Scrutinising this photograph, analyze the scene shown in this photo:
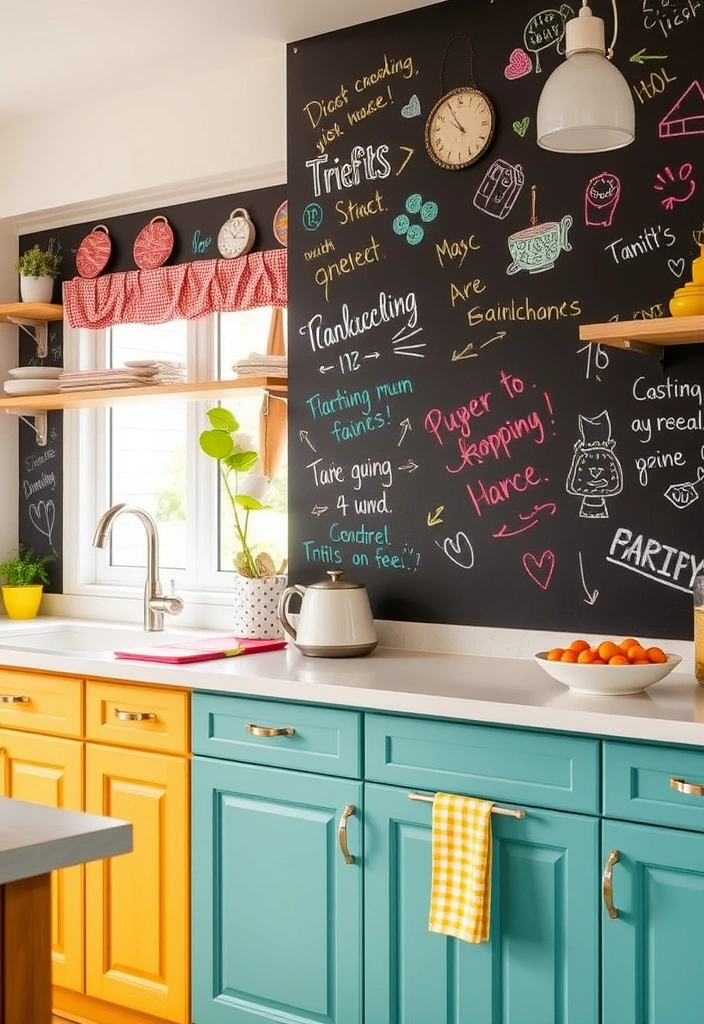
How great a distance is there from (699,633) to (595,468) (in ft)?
1.75

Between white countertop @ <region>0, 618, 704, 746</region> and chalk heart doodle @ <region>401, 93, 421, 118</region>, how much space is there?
4.77 feet

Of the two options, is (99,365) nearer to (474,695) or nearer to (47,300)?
(47,300)

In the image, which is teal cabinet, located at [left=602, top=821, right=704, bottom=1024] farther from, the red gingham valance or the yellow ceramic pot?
the yellow ceramic pot

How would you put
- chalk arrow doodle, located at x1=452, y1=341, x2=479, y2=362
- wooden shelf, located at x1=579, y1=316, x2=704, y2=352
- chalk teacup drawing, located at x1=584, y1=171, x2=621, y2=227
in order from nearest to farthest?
wooden shelf, located at x1=579, y1=316, x2=704, y2=352
chalk teacup drawing, located at x1=584, y1=171, x2=621, y2=227
chalk arrow doodle, located at x1=452, y1=341, x2=479, y2=362

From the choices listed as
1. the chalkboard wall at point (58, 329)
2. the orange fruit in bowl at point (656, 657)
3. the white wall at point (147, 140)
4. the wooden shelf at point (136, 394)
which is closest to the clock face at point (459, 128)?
the white wall at point (147, 140)

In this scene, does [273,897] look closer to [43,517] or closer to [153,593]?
[153,593]

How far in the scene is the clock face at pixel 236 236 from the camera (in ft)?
12.4

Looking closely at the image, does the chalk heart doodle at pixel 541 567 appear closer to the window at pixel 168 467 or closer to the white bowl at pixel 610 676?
the white bowl at pixel 610 676

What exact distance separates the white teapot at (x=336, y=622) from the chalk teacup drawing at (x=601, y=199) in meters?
1.10

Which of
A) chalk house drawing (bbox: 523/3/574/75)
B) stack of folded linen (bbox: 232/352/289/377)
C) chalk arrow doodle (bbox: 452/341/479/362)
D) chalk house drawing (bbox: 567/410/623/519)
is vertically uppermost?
chalk house drawing (bbox: 523/3/574/75)

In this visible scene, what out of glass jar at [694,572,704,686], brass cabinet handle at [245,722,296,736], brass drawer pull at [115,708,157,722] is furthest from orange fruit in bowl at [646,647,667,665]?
brass drawer pull at [115,708,157,722]

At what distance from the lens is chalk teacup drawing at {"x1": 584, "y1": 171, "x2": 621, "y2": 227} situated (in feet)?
9.47

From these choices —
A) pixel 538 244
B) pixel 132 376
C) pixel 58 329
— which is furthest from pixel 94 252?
pixel 538 244

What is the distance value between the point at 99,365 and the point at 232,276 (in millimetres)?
781
